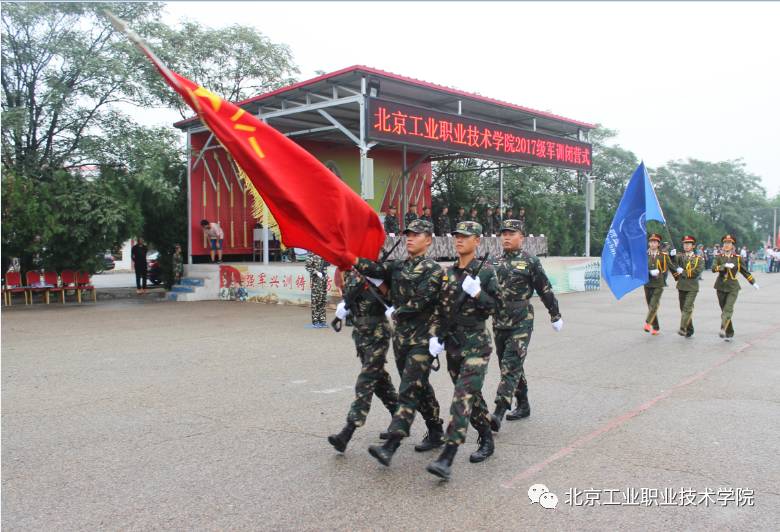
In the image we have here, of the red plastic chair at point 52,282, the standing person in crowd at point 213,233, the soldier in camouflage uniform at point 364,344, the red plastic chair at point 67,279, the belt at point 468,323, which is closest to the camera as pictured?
the belt at point 468,323

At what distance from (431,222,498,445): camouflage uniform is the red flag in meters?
0.79

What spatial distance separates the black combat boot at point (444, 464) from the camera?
4.23 metres

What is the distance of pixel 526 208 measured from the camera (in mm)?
28438

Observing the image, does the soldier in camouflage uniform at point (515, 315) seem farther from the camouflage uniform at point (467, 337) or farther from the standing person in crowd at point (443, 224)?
the standing person in crowd at point (443, 224)

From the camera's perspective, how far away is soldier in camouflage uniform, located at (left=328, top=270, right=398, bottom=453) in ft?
15.8

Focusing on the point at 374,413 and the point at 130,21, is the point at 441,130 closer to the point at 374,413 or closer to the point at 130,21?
the point at 130,21

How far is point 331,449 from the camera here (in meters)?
4.98

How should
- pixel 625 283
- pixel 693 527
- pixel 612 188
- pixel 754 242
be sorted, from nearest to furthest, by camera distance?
pixel 693 527 < pixel 625 283 < pixel 612 188 < pixel 754 242

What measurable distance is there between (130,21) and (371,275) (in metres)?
16.0

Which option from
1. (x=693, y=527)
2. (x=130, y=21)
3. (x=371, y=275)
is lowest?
(x=693, y=527)

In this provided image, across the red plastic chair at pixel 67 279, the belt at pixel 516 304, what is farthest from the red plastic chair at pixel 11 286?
the belt at pixel 516 304

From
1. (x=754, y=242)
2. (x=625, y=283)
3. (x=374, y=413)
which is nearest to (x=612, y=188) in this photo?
(x=754, y=242)

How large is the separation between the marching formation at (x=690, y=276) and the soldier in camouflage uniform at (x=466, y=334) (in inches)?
280

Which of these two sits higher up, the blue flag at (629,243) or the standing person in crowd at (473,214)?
the standing person in crowd at (473,214)
